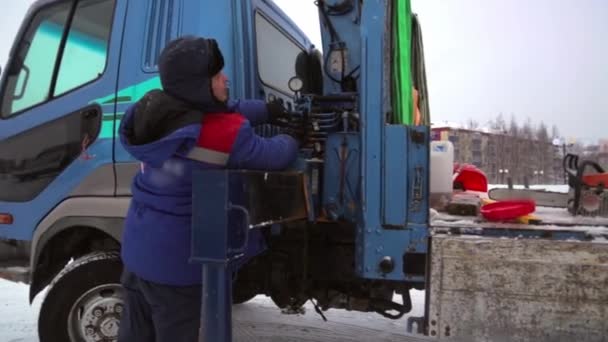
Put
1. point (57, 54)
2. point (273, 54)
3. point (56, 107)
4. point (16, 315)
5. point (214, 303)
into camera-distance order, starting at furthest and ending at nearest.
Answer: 1. point (16, 315)
2. point (273, 54)
3. point (57, 54)
4. point (56, 107)
5. point (214, 303)

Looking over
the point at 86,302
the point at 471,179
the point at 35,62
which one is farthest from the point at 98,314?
the point at 471,179

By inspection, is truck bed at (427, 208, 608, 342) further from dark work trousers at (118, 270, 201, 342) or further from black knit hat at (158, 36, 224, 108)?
black knit hat at (158, 36, 224, 108)

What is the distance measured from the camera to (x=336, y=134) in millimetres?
2865

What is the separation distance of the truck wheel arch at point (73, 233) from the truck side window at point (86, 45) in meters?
0.84

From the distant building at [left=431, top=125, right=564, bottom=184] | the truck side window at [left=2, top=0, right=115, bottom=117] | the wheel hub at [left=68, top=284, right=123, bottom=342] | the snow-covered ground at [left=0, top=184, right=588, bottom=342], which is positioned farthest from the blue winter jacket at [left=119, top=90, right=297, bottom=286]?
the distant building at [left=431, top=125, right=564, bottom=184]

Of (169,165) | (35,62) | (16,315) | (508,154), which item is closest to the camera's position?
(169,165)

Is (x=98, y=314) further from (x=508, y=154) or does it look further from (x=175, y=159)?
(x=508, y=154)

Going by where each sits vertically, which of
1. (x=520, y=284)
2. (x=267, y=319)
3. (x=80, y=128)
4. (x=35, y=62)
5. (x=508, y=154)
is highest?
(x=508, y=154)

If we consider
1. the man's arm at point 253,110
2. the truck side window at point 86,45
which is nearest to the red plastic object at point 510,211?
the man's arm at point 253,110

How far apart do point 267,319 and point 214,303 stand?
272 cm

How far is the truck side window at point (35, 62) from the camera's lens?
342cm

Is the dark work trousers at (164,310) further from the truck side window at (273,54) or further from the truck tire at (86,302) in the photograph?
the truck side window at (273,54)

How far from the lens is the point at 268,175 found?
7.72ft

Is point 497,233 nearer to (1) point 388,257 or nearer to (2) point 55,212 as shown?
(1) point 388,257
